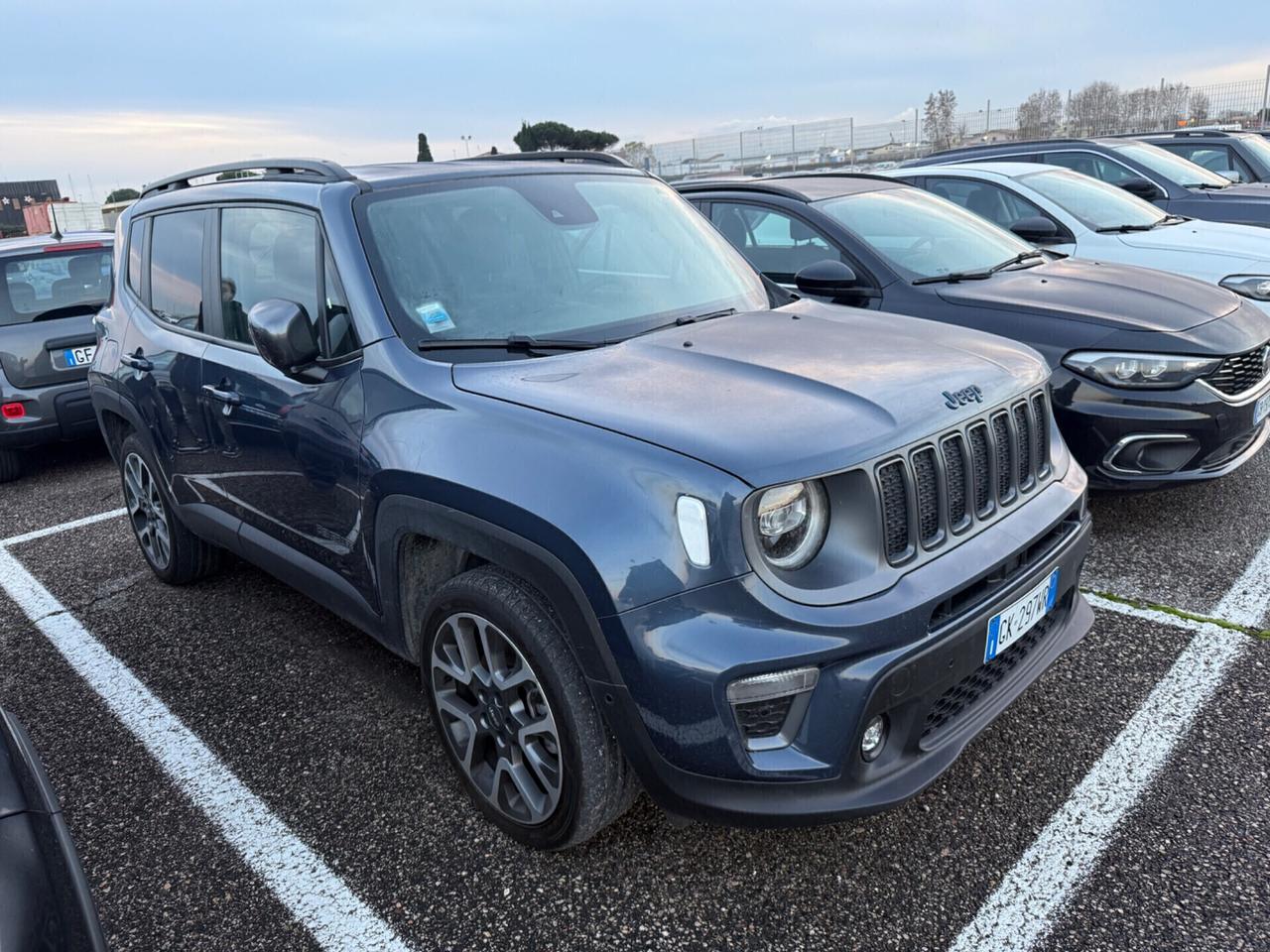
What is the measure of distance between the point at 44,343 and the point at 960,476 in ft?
20.4

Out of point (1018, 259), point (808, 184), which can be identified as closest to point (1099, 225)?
point (1018, 259)

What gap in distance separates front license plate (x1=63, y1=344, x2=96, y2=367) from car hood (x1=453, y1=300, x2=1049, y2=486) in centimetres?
501

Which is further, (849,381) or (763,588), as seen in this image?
(849,381)

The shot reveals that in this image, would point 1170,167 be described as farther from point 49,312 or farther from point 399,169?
point 49,312

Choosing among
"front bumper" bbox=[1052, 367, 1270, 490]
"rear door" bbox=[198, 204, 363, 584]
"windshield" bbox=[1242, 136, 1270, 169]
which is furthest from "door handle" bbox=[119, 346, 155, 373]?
"windshield" bbox=[1242, 136, 1270, 169]

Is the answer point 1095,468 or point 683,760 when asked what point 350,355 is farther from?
point 1095,468

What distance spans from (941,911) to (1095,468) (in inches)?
96.7

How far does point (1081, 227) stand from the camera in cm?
637

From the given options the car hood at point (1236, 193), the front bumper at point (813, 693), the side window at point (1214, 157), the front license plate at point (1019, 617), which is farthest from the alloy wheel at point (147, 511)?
the side window at point (1214, 157)

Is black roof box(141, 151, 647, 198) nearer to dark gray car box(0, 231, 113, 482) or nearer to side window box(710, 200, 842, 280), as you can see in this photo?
side window box(710, 200, 842, 280)

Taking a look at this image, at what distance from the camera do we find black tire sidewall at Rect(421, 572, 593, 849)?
224 cm

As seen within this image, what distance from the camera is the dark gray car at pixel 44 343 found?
6.17m

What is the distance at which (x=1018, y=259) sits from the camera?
5102 millimetres

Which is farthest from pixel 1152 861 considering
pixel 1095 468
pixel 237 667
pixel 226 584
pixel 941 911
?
pixel 226 584
